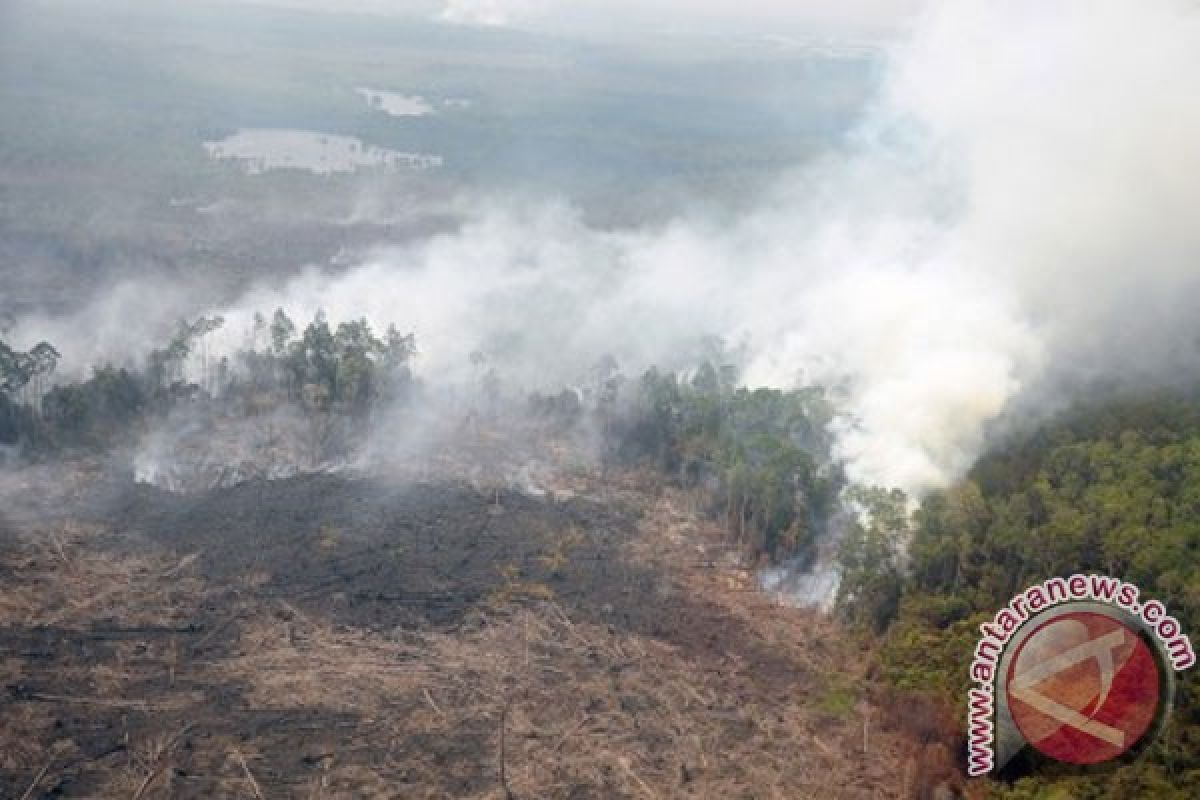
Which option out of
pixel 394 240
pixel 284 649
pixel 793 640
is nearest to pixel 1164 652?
pixel 793 640

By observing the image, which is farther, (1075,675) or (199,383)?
(199,383)

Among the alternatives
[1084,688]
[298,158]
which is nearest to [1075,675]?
[1084,688]

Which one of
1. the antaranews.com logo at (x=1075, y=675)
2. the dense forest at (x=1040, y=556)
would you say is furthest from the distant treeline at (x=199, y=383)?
the antaranews.com logo at (x=1075, y=675)

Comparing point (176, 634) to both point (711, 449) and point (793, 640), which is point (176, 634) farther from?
point (711, 449)

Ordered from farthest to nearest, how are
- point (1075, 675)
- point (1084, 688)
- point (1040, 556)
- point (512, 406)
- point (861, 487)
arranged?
point (512, 406) < point (861, 487) < point (1040, 556) < point (1075, 675) < point (1084, 688)

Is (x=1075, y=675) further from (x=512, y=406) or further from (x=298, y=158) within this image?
(x=298, y=158)
